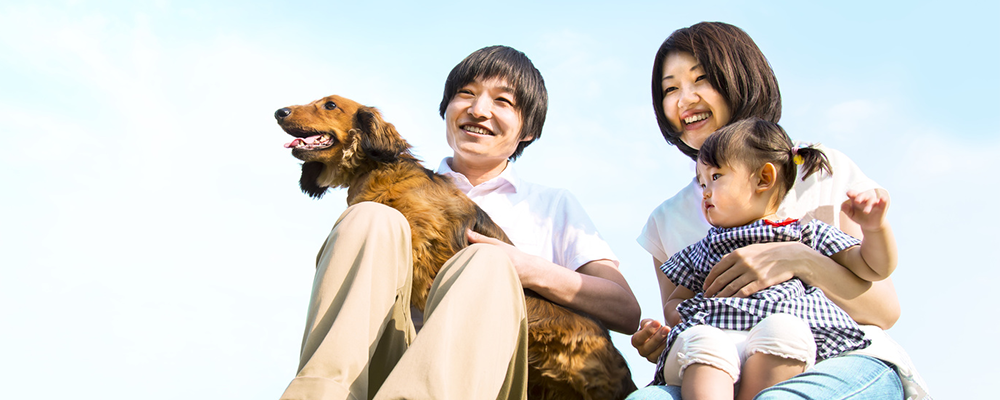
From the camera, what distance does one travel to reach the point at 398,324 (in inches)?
96.3

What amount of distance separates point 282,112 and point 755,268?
8.12 feet

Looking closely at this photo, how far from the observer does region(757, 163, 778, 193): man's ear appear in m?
2.67

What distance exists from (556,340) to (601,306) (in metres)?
0.35

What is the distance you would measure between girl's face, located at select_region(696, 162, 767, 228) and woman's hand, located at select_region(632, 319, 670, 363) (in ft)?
1.61

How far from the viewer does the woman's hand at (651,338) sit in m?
2.65

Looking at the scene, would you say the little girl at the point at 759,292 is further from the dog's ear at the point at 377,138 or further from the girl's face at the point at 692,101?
the dog's ear at the point at 377,138

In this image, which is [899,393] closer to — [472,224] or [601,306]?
[601,306]

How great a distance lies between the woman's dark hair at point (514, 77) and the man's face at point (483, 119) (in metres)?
0.04

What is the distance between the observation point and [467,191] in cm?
371

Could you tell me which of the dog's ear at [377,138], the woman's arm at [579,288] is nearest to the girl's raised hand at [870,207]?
the woman's arm at [579,288]

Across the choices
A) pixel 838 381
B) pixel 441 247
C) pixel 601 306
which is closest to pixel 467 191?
pixel 441 247

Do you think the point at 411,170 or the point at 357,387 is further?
the point at 411,170

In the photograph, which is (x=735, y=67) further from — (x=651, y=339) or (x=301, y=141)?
(x=301, y=141)

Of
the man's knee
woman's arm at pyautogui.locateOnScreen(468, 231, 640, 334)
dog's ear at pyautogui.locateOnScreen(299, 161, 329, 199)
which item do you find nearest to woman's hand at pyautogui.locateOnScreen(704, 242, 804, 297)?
woman's arm at pyautogui.locateOnScreen(468, 231, 640, 334)
